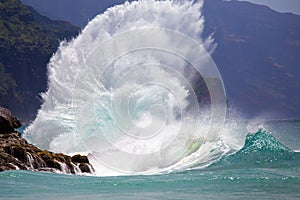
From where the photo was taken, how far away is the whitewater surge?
31.8 metres

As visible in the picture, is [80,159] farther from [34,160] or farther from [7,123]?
[7,123]

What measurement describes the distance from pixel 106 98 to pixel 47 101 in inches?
248

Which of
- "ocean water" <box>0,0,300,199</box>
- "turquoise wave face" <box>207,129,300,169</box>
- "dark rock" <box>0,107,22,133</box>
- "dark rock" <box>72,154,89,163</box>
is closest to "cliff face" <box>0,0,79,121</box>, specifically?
"ocean water" <box>0,0,300,199</box>

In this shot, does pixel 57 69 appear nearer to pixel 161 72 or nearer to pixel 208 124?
pixel 161 72

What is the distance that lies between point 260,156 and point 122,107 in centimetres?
1081

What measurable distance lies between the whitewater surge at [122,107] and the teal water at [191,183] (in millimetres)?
3010

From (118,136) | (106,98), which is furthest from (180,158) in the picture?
(106,98)

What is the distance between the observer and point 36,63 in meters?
169

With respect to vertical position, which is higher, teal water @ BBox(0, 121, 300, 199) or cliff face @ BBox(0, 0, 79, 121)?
cliff face @ BBox(0, 0, 79, 121)

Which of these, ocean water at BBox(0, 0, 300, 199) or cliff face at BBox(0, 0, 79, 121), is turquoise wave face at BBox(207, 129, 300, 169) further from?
cliff face at BBox(0, 0, 79, 121)

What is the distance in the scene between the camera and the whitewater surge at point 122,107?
3180cm

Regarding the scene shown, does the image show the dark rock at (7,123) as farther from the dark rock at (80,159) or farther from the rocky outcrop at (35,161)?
the dark rock at (80,159)

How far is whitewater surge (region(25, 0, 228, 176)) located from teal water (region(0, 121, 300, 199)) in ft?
9.87

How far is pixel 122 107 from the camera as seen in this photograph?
36.6 m
